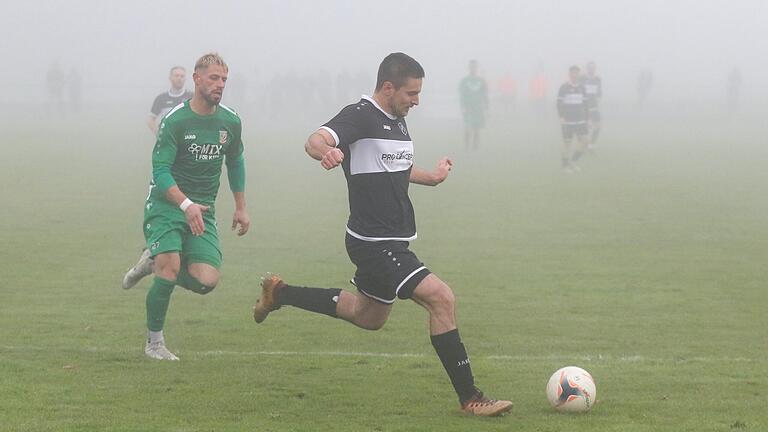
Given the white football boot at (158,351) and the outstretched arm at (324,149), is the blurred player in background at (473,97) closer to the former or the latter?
the white football boot at (158,351)

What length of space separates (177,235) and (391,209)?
6.34 ft

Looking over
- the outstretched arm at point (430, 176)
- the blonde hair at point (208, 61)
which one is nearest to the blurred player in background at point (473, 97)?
the blonde hair at point (208, 61)

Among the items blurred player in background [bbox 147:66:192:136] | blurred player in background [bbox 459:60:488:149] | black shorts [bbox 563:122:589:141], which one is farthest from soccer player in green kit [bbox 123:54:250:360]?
blurred player in background [bbox 459:60:488:149]

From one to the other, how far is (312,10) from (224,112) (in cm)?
10341

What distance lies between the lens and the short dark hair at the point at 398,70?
7.31 m

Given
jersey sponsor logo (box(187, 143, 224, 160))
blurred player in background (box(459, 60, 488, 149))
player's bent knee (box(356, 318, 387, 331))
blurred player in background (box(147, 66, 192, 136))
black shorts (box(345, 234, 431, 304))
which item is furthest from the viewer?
blurred player in background (box(459, 60, 488, 149))

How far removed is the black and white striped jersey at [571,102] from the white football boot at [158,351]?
19.2 meters

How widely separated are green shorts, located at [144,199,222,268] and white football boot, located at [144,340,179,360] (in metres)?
0.58

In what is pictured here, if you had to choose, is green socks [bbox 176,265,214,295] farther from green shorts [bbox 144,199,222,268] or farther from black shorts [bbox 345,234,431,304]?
black shorts [bbox 345,234,431,304]

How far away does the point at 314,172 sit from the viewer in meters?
30.2

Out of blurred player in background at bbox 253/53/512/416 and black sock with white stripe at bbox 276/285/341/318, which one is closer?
blurred player in background at bbox 253/53/512/416

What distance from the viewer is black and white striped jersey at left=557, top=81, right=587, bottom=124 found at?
27141mm

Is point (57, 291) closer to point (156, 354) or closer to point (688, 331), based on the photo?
point (156, 354)

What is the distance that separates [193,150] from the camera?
8.73m
